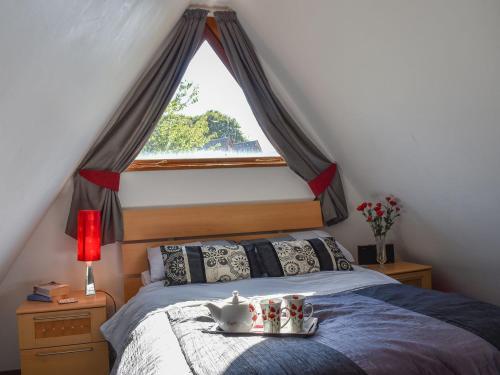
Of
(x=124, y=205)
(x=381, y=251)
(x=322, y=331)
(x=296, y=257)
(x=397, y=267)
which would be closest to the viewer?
(x=322, y=331)

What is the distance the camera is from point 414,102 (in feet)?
9.80

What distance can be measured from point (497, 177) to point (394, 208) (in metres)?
1.22

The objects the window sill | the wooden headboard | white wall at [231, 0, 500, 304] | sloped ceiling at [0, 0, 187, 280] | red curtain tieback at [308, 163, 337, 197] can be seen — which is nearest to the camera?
sloped ceiling at [0, 0, 187, 280]

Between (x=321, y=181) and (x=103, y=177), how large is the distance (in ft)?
5.48

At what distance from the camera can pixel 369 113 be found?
3.45 meters

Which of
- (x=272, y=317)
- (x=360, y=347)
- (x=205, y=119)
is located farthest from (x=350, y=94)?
(x=360, y=347)

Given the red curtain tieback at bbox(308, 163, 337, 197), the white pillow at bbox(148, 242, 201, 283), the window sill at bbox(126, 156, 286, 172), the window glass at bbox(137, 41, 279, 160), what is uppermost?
the window glass at bbox(137, 41, 279, 160)

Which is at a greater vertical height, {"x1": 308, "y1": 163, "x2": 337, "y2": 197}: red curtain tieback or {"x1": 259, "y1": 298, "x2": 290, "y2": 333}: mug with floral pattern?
{"x1": 308, "y1": 163, "x2": 337, "y2": 197}: red curtain tieback

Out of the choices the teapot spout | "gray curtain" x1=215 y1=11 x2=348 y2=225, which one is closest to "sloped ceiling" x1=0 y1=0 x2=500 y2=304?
"gray curtain" x1=215 y1=11 x2=348 y2=225

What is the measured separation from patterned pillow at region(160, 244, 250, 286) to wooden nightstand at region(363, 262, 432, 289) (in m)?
1.06

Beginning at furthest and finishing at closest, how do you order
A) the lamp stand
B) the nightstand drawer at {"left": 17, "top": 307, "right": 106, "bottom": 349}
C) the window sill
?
1. the window sill
2. the lamp stand
3. the nightstand drawer at {"left": 17, "top": 307, "right": 106, "bottom": 349}

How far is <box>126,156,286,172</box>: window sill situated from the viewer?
3922 mm

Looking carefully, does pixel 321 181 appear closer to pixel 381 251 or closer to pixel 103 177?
pixel 381 251

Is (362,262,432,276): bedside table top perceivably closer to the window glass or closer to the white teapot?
the window glass
